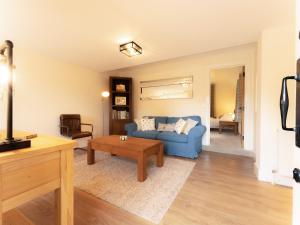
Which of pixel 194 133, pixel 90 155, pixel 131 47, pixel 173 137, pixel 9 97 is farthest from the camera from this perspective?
pixel 173 137

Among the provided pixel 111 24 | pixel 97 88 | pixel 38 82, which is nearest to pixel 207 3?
pixel 111 24

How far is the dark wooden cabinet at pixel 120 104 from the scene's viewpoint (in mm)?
4555

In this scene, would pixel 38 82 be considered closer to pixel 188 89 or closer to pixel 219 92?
pixel 188 89

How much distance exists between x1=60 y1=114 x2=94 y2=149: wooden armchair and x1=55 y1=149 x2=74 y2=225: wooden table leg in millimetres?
2532

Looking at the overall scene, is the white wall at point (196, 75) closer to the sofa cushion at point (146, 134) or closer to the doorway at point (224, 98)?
the sofa cushion at point (146, 134)

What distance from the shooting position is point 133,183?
2.09 meters

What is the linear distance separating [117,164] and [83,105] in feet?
7.17

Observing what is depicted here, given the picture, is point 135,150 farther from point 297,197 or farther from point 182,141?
point 297,197

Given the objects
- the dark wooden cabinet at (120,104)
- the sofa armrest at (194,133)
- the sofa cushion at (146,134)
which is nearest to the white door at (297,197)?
the sofa armrest at (194,133)

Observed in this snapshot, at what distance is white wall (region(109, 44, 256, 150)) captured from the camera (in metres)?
3.34

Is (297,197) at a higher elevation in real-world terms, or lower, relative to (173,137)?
higher

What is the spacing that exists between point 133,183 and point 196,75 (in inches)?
Answer: 119

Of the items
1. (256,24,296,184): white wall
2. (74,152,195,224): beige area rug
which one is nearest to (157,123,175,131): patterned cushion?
(74,152,195,224): beige area rug

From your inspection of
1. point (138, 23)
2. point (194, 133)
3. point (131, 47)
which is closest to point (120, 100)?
point (131, 47)
